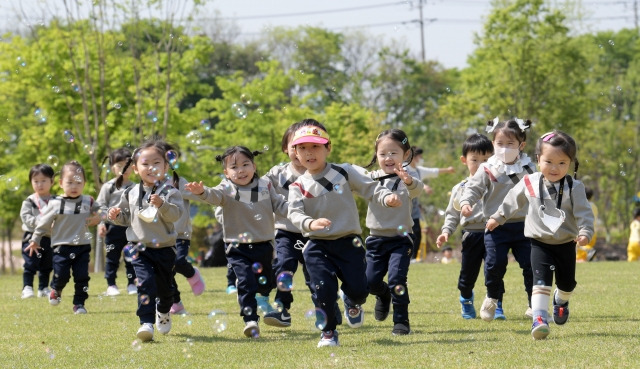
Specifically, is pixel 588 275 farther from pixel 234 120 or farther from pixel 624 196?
pixel 624 196

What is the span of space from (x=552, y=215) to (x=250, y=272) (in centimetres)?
258

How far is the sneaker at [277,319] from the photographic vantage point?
8820 mm

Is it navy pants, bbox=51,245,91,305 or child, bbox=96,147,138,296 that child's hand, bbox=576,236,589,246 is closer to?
child, bbox=96,147,138,296

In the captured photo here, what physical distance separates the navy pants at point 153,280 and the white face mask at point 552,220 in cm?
314

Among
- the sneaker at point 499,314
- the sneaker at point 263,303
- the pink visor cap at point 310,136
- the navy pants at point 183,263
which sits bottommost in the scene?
the sneaker at point 499,314

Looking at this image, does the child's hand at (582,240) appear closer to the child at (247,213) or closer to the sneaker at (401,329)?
the sneaker at (401,329)

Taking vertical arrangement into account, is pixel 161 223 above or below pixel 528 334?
above

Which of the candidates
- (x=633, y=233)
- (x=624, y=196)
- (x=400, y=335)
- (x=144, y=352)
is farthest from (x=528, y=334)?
(x=624, y=196)

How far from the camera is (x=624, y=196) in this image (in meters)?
38.9

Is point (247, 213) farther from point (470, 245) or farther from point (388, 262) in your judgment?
point (470, 245)

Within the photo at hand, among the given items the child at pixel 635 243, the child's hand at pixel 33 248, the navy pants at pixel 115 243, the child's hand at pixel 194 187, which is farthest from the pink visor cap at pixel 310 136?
the child at pixel 635 243

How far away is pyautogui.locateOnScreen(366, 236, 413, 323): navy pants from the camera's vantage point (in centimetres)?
855

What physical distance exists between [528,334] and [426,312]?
2.26m

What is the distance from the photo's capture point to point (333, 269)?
7762mm
